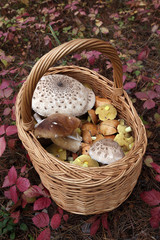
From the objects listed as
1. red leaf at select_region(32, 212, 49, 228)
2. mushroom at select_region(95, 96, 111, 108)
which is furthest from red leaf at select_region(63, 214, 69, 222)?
mushroom at select_region(95, 96, 111, 108)

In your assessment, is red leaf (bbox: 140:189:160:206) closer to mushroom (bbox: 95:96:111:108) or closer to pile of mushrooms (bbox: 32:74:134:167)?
pile of mushrooms (bbox: 32:74:134:167)

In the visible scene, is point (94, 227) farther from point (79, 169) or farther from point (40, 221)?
point (79, 169)

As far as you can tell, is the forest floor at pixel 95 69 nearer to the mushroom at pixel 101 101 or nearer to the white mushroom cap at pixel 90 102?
the mushroom at pixel 101 101

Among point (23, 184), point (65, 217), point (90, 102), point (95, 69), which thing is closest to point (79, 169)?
point (23, 184)

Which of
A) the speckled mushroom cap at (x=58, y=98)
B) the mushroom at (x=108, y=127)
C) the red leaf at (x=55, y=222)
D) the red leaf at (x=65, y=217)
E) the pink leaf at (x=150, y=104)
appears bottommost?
the red leaf at (x=65, y=217)

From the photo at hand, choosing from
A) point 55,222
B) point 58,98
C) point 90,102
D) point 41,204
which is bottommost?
point 55,222

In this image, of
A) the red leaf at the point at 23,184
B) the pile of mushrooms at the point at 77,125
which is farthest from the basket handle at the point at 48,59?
the red leaf at the point at 23,184
